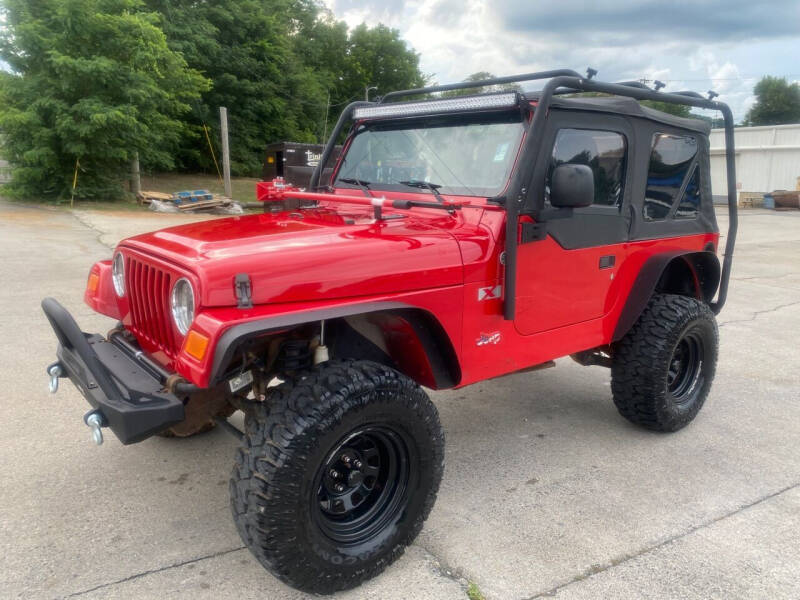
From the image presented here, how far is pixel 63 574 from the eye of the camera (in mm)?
2578

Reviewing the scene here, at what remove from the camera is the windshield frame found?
3092 millimetres

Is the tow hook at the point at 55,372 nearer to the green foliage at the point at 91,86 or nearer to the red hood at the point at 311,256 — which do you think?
the red hood at the point at 311,256

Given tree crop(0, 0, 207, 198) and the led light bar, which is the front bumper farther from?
tree crop(0, 0, 207, 198)

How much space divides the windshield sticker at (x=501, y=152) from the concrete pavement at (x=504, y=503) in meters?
1.73

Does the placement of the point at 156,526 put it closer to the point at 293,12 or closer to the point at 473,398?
the point at 473,398

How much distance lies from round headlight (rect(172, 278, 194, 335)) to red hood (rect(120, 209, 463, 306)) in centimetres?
8

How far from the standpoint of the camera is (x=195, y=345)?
2.20m

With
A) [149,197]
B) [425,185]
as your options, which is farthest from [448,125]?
[149,197]

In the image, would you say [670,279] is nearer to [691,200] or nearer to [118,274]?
[691,200]

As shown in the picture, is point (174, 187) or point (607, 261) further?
point (174, 187)

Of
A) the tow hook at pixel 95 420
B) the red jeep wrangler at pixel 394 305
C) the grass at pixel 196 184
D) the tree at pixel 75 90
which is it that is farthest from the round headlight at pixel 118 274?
the grass at pixel 196 184

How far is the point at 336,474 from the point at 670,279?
2864 mm

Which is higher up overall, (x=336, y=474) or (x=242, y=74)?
(x=242, y=74)

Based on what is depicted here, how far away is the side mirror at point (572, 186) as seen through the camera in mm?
2824
